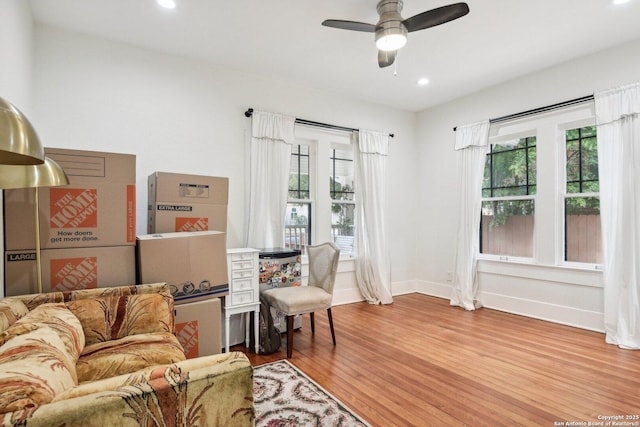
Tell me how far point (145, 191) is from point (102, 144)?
55cm

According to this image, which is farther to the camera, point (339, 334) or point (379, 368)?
point (339, 334)

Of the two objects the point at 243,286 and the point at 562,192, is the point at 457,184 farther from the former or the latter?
the point at 243,286

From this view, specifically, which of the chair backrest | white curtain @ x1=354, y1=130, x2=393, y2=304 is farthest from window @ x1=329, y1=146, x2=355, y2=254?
the chair backrest

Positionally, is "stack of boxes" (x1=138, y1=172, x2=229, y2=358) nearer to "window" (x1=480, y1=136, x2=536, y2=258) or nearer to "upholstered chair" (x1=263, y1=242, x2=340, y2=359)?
"upholstered chair" (x1=263, y1=242, x2=340, y2=359)

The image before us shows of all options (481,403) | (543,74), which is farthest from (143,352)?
(543,74)

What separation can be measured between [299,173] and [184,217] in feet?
6.10

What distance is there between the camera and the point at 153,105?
3.34m

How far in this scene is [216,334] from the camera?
255 cm

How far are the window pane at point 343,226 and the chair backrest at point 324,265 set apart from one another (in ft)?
3.93

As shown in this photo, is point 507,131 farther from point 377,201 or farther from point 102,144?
point 102,144

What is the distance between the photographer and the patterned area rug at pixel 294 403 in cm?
199

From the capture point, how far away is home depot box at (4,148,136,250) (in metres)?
2.02

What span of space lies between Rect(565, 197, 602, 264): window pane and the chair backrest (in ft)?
8.95

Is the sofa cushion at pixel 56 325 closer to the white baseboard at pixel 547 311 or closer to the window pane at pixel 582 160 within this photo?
the white baseboard at pixel 547 311
